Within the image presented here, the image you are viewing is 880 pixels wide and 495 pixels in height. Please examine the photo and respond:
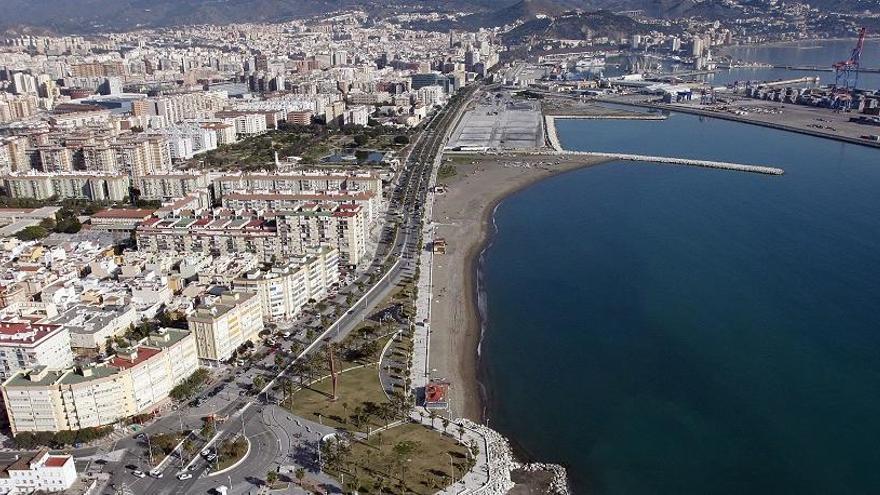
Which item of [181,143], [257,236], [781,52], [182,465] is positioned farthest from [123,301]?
[781,52]

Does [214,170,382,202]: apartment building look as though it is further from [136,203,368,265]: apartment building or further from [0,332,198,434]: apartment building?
[0,332,198,434]: apartment building

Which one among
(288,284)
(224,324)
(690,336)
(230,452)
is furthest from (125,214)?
(690,336)

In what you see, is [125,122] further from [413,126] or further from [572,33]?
[572,33]

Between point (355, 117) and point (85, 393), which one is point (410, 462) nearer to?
point (85, 393)

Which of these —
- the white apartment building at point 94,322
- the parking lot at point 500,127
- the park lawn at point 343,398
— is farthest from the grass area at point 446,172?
the park lawn at point 343,398

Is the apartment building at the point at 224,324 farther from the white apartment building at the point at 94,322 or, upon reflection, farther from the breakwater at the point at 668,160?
the breakwater at the point at 668,160

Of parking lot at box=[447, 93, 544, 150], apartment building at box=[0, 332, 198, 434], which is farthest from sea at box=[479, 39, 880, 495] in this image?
parking lot at box=[447, 93, 544, 150]

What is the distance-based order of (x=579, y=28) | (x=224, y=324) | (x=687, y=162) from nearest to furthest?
1. (x=224, y=324)
2. (x=687, y=162)
3. (x=579, y=28)
